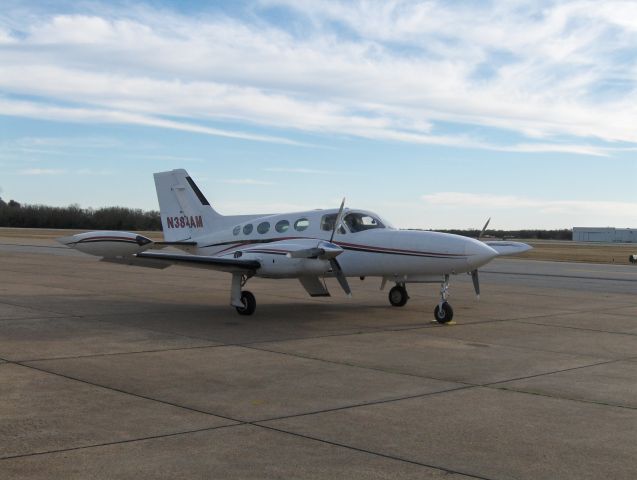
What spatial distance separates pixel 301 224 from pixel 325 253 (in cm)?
219

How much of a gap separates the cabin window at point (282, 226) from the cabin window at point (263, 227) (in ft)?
1.02

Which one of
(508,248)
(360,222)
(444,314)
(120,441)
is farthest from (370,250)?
(120,441)

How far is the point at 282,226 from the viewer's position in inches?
699

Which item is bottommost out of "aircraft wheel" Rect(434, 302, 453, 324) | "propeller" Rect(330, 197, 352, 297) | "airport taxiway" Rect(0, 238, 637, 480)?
"airport taxiway" Rect(0, 238, 637, 480)

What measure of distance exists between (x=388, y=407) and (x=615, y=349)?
6.41m

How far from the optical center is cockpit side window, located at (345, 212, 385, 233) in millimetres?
16925

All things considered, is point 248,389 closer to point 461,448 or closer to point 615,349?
point 461,448

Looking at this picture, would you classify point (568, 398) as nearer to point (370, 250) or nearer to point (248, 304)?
point (370, 250)

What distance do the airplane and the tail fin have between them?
1.81 meters

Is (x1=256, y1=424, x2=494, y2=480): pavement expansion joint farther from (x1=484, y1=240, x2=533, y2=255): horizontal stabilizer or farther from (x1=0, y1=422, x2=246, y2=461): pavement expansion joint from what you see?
(x1=484, y1=240, x2=533, y2=255): horizontal stabilizer

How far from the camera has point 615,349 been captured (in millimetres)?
12625

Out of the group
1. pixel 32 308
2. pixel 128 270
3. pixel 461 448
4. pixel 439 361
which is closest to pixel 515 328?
pixel 439 361

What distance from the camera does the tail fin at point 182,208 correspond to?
20578mm

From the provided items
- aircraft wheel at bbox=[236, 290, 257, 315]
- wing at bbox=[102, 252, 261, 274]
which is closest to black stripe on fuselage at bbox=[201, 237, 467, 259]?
A: wing at bbox=[102, 252, 261, 274]
